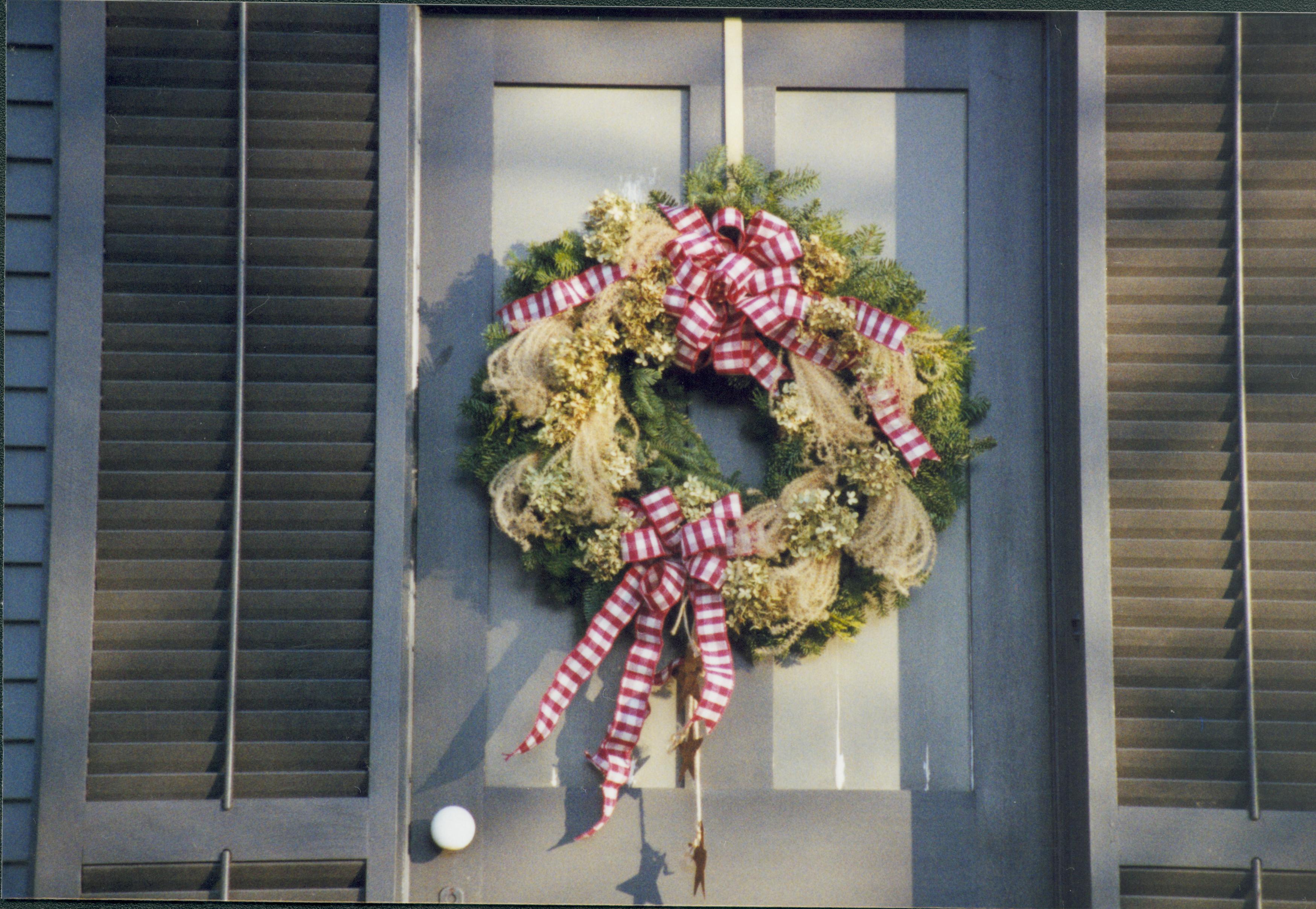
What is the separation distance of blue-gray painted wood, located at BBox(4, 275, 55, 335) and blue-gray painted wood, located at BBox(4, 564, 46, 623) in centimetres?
41

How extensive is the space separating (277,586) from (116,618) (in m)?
0.35

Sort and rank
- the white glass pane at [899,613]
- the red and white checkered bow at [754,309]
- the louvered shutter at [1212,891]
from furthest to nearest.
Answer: the white glass pane at [899,613] < the red and white checkered bow at [754,309] < the louvered shutter at [1212,891]

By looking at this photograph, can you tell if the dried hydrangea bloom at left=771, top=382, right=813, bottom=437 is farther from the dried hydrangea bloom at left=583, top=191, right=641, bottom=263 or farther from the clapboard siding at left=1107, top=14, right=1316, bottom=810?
the clapboard siding at left=1107, top=14, right=1316, bottom=810

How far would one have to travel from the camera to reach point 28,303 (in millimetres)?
2164

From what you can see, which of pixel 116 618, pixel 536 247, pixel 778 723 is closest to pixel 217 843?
pixel 116 618

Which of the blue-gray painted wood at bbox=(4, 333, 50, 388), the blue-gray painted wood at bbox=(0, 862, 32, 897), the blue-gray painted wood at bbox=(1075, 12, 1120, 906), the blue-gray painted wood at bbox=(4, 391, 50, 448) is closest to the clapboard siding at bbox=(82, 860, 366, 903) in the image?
the blue-gray painted wood at bbox=(0, 862, 32, 897)

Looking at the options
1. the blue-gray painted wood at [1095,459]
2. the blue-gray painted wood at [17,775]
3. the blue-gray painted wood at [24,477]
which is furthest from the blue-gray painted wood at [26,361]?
the blue-gray painted wood at [1095,459]

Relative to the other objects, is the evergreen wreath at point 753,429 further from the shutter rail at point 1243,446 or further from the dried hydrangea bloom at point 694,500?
the shutter rail at point 1243,446

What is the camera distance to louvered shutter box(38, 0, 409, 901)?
2.04 m

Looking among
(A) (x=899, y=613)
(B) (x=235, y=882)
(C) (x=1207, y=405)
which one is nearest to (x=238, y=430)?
(B) (x=235, y=882)

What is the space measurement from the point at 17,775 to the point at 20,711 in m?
0.13

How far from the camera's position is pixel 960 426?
2.17m

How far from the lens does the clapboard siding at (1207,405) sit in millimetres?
2045

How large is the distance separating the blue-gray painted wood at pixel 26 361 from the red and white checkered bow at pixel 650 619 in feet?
4.34
